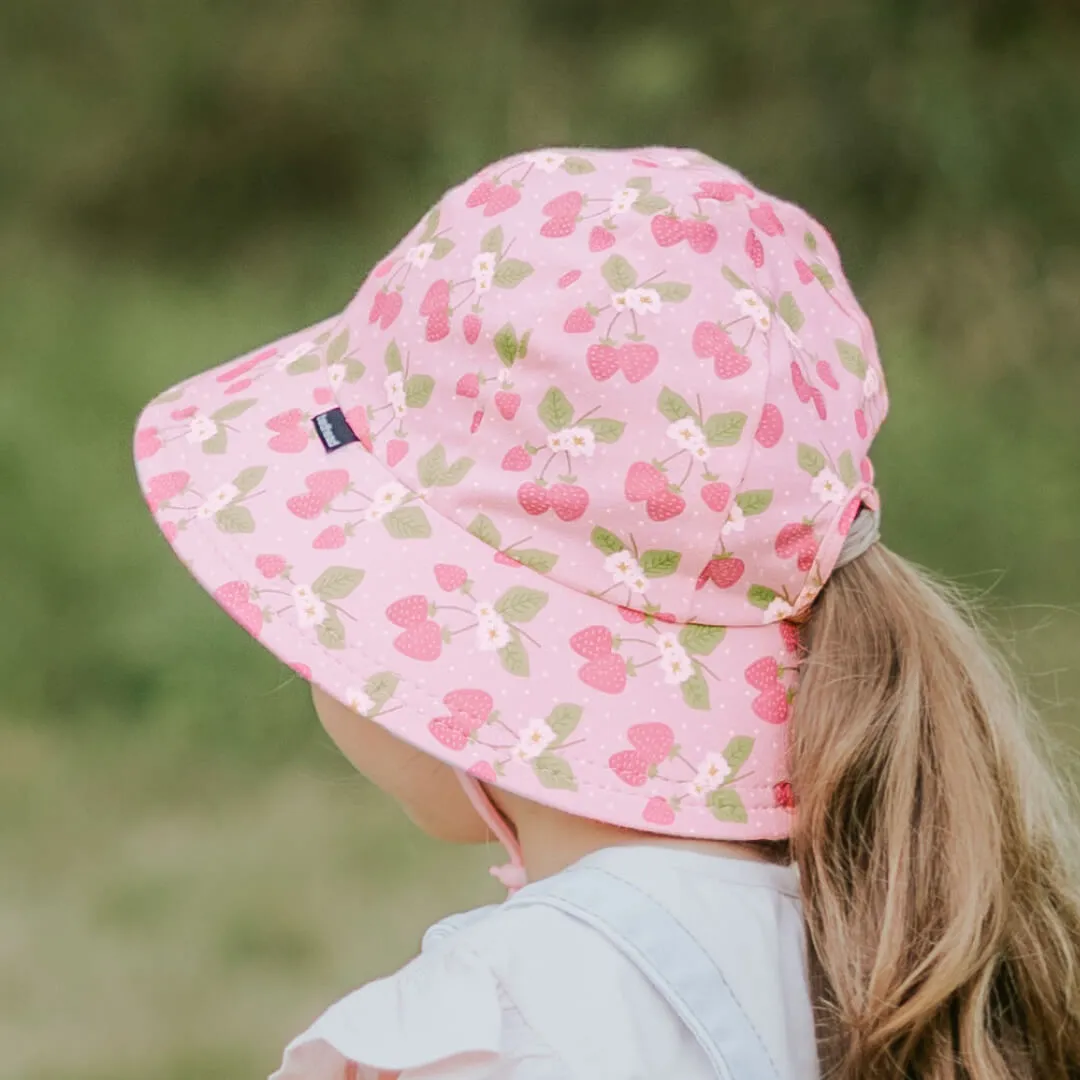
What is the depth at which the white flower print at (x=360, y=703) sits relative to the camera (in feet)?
1.84

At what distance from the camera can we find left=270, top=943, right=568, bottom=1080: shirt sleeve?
1.63 ft

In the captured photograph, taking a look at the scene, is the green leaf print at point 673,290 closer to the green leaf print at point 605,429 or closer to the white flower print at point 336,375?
the green leaf print at point 605,429

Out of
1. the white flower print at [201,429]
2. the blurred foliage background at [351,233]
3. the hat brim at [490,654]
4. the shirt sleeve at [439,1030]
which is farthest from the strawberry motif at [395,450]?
the blurred foliage background at [351,233]

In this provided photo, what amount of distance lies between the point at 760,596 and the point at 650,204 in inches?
6.9

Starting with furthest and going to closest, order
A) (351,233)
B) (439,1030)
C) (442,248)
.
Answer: (351,233)
(442,248)
(439,1030)

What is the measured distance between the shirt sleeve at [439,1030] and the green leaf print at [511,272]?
273 millimetres

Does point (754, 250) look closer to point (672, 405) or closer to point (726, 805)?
point (672, 405)

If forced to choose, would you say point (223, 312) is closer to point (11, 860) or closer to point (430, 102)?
point (430, 102)

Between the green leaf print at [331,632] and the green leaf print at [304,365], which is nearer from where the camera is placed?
the green leaf print at [331,632]

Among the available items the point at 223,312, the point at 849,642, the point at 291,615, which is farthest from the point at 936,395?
the point at 291,615

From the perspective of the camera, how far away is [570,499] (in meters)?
0.56

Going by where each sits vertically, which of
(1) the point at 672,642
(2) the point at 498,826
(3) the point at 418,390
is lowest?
(2) the point at 498,826

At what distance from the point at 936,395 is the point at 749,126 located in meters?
0.33

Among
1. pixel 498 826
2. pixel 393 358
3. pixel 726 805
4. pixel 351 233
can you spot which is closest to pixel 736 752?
pixel 726 805
